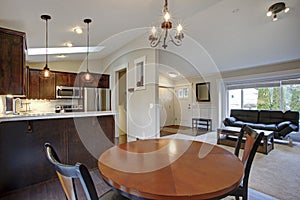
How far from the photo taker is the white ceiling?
2711 millimetres

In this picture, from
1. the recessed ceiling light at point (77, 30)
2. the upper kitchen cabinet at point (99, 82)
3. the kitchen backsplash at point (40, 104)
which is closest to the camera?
the recessed ceiling light at point (77, 30)

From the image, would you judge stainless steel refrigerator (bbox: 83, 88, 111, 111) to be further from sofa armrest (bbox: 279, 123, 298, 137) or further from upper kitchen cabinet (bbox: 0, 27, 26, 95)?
sofa armrest (bbox: 279, 123, 298, 137)

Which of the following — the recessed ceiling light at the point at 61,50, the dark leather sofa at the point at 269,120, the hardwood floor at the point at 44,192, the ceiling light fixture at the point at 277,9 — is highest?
the ceiling light fixture at the point at 277,9

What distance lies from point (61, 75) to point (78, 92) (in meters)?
0.74

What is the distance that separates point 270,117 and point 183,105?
375cm

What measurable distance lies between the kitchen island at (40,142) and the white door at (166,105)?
5.39 meters

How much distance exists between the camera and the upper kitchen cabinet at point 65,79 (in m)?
5.30

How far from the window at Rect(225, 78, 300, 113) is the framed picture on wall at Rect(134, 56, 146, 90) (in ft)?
14.4

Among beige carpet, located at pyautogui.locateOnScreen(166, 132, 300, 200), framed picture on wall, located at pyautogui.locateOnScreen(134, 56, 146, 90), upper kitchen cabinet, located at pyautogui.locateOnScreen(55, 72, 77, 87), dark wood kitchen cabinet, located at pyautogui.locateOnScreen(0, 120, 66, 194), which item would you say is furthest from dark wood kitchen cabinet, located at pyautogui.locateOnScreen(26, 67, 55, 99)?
beige carpet, located at pyautogui.locateOnScreen(166, 132, 300, 200)

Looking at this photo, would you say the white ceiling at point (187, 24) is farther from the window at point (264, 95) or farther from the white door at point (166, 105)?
the white door at point (166, 105)

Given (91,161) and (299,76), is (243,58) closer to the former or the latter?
(299,76)

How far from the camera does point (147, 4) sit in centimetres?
289

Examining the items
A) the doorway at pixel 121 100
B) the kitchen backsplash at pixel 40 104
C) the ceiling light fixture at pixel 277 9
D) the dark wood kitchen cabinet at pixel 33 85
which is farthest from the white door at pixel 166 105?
the ceiling light fixture at pixel 277 9

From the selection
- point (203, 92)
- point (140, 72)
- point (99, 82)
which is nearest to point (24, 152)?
point (140, 72)
